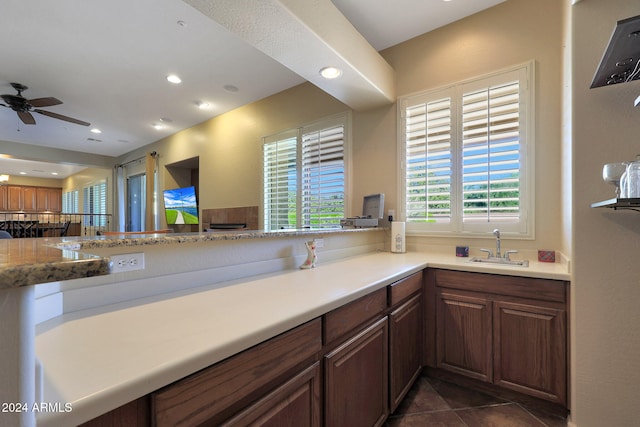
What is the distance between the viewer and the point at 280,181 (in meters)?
3.76

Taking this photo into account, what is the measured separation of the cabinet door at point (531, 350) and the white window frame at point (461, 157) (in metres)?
0.70

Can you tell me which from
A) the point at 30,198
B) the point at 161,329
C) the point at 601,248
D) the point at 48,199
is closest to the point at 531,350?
the point at 601,248

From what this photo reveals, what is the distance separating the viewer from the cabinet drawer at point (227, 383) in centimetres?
63

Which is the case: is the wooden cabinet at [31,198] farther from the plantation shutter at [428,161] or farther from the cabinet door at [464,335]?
the cabinet door at [464,335]

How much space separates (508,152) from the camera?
2.19 metres

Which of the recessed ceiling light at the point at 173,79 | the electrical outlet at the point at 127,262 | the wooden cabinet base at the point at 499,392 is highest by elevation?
the recessed ceiling light at the point at 173,79

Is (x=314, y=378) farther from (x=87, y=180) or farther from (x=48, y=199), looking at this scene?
(x=48, y=199)

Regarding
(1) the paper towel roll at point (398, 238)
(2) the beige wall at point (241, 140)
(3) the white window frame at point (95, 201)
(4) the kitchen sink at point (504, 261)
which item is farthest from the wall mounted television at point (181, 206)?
(4) the kitchen sink at point (504, 261)

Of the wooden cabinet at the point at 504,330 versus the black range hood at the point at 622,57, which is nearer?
the black range hood at the point at 622,57

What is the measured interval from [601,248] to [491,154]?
1.06m

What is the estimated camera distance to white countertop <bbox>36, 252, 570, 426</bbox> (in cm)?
54

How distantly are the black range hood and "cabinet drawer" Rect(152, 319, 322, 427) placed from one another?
168 centimetres

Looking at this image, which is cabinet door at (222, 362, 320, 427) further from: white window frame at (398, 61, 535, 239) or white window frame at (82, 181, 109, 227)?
white window frame at (82, 181, 109, 227)

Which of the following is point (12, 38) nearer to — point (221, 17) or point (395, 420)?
point (221, 17)
